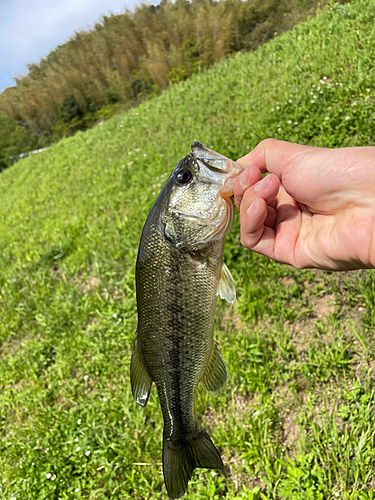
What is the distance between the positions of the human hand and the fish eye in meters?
0.27

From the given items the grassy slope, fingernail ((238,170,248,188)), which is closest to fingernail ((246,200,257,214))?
fingernail ((238,170,248,188))

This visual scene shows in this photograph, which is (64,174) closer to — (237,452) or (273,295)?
(273,295)

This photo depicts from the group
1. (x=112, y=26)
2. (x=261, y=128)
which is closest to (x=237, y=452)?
(x=261, y=128)

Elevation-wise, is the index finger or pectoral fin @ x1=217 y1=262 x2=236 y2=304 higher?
the index finger

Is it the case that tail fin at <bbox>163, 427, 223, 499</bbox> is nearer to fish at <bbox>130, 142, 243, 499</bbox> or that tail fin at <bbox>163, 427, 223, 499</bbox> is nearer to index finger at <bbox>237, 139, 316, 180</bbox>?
fish at <bbox>130, 142, 243, 499</bbox>

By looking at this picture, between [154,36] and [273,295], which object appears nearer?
[273,295]

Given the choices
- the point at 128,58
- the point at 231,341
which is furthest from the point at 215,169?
the point at 128,58

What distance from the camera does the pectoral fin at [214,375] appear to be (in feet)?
5.92

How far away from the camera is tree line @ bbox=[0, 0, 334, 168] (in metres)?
19.6

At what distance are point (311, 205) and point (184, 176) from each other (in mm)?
820

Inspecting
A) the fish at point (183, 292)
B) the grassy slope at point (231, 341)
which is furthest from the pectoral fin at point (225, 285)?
the grassy slope at point (231, 341)

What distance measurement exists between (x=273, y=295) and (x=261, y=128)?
10.8 feet

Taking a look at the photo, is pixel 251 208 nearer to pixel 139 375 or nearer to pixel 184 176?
pixel 184 176

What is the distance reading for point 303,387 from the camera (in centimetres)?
289
